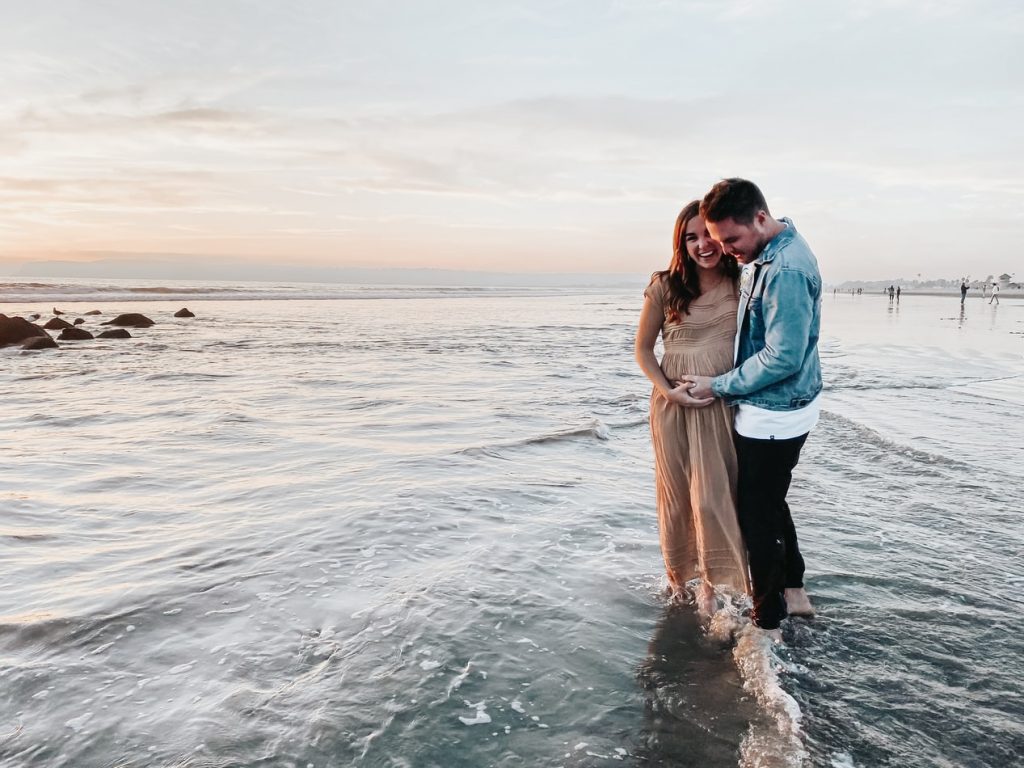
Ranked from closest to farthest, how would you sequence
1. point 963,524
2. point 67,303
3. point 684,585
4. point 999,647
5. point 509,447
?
point 999,647 < point 684,585 < point 963,524 < point 509,447 < point 67,303

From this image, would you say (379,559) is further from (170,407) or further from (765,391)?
(170,407)

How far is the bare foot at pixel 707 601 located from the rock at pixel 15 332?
2001cm

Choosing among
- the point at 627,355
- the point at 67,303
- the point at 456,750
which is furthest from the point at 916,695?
the point at 67,303

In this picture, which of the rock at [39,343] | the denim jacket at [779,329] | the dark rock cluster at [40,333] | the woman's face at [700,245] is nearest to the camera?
the denim jacket at [779,329]

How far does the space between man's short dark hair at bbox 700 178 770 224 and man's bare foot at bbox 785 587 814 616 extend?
225 cm

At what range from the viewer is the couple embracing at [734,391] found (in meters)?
3.29

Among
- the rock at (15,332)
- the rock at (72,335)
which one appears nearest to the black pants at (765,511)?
the rock at (15,332)

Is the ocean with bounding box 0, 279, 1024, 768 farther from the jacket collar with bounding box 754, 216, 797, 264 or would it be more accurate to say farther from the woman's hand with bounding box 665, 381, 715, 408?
the jacket collar with bounding box 754, 216, 797, 264

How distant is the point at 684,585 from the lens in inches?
171

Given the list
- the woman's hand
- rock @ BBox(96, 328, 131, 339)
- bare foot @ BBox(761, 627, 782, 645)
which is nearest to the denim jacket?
the woman's hand

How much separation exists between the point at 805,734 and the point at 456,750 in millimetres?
1530

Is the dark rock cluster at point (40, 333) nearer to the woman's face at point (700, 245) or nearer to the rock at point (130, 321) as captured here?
the rock at point (130, 321)

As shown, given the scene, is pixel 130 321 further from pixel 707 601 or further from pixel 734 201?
pixel 734 201

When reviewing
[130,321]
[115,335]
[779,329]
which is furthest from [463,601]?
[130,321]
